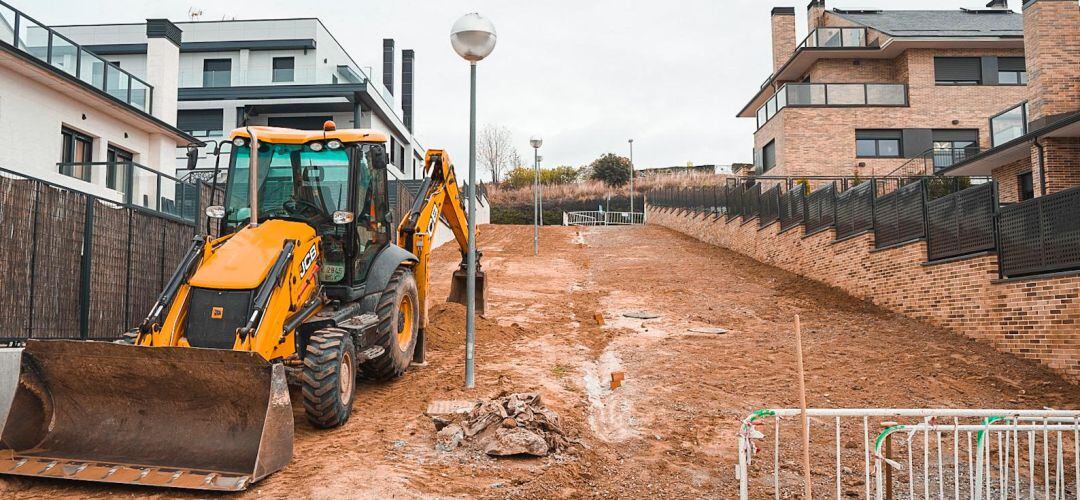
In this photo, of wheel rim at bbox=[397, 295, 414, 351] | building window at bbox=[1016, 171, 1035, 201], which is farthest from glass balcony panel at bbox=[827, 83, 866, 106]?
wheel rim at bbox=[397, 295, 414, 351]

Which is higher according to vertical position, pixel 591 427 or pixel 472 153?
pixel 472 153

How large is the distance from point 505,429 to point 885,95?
93.1ft

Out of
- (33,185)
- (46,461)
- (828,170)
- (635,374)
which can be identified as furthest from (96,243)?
(828,170)

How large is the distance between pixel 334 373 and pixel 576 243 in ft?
83.3

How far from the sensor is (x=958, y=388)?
9602 millimetres

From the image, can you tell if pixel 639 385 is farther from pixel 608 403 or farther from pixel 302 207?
pixel 302 207

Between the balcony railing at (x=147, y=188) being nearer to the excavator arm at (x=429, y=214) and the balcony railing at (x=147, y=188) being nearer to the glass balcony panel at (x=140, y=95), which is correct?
the glass balcony panel at (x=140, y=95)

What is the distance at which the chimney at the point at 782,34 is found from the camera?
35312 millimetres

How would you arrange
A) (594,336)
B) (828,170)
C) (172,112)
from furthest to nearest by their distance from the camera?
(828,170) → (172,112) → (594,336)

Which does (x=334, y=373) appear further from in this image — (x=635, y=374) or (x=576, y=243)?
(x=576, y=243)

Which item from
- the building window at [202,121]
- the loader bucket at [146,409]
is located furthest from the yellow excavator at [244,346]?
the building window at [202,121]

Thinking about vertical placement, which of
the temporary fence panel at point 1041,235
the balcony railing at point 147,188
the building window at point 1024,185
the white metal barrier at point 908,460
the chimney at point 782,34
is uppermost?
the chimney at point 782,34

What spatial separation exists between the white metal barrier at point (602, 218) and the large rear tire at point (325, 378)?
4241 centimetres

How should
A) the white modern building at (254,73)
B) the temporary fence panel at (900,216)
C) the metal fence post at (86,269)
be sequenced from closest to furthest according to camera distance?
the metal fence post at (86,269) → the temporary fence panel at (900,216) → the white modern building at (254,73)
